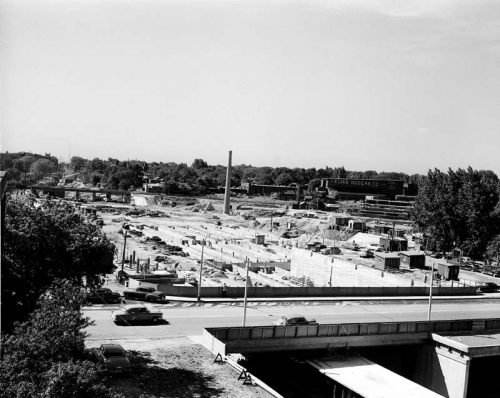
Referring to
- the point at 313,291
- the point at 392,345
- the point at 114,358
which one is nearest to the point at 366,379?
the point at 392,345

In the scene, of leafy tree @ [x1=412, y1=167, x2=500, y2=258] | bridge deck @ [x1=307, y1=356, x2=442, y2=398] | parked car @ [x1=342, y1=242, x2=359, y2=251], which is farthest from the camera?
parked car @ [x1=342, y1=242, x2=359, y2=251]

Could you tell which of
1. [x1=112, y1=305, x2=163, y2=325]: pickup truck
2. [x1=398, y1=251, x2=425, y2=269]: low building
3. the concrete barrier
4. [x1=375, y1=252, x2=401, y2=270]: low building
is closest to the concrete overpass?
[x1=112, y1=305, x2=163, y2=325]: pickup truck

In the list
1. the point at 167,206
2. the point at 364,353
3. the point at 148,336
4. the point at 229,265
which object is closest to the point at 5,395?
the point at 148,336

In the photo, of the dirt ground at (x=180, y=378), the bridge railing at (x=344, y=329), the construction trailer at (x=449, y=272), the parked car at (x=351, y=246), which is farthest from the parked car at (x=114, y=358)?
the parked car at (x=351, y=246)

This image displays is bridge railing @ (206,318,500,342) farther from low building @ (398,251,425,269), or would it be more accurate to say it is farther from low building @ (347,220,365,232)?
low building @ (347,220,365,232)

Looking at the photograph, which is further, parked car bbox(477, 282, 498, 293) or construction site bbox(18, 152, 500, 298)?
parked car bbox(477, 282, 498, 293)

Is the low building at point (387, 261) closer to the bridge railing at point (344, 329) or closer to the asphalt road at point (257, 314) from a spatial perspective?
the asphalt road at point (257, 314)

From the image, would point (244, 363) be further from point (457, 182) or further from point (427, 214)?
point (457, 182)
